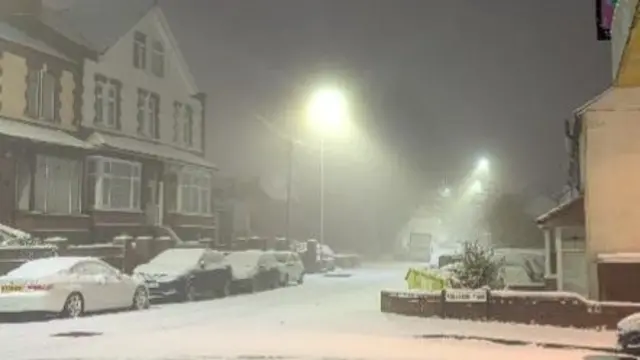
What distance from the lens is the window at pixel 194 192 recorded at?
39594mm

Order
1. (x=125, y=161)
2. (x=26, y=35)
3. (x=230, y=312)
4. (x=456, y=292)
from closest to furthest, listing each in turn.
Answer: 1. (x=456, y=292)
2. (x=230, y=312)
3. (x=26, y=35)
4. (x=125, y=161)

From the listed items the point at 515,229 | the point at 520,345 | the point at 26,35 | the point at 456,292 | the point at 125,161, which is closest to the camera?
the point at 520,345

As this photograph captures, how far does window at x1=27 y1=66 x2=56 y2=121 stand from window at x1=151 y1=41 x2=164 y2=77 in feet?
23.6

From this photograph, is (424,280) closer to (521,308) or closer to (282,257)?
(521,308)

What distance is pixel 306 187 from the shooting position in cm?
4459

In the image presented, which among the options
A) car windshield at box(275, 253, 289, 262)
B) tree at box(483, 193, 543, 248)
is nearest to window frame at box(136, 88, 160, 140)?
car windshield at box(275, 253, 289, 262)

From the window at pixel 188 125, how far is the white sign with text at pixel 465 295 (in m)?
23.5

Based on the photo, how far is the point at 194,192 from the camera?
40.5 meters

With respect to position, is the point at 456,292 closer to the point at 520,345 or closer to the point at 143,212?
the point at 520,345

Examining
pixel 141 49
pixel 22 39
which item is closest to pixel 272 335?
pixel 22 39

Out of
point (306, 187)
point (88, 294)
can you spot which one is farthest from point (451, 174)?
point (88, 294)

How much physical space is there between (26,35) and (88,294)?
13955 millimetres

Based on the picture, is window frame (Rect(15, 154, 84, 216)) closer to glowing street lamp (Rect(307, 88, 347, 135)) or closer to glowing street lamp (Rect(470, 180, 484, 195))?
glowing street lamp (Rect(307, 88, 347, 135))

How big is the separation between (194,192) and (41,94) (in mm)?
10485
